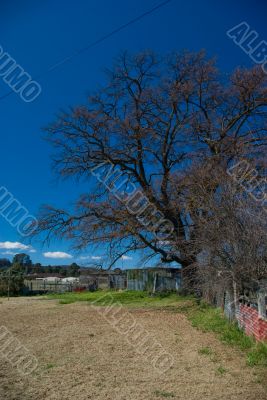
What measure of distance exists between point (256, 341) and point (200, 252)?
400 cm

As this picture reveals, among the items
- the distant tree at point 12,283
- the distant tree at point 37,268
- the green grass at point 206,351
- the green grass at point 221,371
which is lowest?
the green grass at point 221,371

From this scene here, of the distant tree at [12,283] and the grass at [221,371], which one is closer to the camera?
the grass at [221,371]

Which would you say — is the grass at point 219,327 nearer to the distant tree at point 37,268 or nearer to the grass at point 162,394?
the grass at point 162,394

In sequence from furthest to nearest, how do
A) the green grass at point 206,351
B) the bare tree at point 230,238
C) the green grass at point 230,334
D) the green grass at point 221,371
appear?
1. the bare tree at point 230,238
2. the green grass at point 206,351
3. the green grass at point 230,334
4. the green grass at point 221,371

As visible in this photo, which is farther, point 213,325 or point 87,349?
point 213,325

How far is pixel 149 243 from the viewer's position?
18375mm

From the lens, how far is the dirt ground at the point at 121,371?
18.1 ft

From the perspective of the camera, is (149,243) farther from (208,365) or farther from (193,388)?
(193,388)

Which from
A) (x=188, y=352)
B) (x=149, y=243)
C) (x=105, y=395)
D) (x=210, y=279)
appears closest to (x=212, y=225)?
(x=210, y=279)

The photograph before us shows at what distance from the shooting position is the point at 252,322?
8.94m

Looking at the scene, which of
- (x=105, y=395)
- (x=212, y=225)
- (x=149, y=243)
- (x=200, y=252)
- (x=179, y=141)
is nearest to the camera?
(x=105, y=395)

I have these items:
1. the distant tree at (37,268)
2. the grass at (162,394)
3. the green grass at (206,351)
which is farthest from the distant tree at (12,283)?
the grass at (162,394)

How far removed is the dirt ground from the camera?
18.1 feet

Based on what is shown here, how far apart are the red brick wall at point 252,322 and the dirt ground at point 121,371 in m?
0.63
